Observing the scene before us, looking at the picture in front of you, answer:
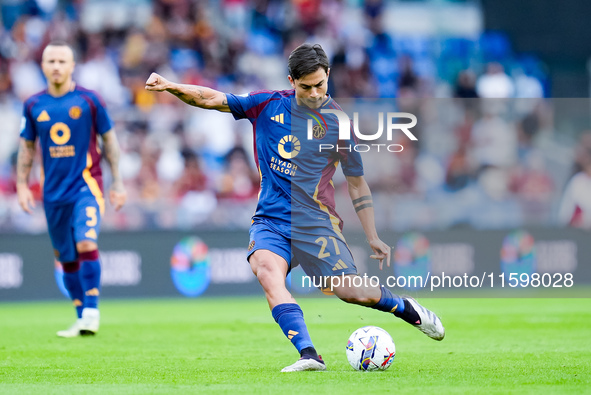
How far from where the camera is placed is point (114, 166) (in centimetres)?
873

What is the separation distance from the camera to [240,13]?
60.3 ft

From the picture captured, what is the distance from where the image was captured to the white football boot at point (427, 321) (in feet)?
21.2

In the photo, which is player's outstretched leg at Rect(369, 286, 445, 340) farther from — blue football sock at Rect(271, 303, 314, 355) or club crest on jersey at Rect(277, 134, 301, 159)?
club crest on jersey at Rect(277, 134, 301, 159)

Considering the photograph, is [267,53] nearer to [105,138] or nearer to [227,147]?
[227,147]

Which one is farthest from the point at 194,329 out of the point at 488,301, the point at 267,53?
the point at 267,53

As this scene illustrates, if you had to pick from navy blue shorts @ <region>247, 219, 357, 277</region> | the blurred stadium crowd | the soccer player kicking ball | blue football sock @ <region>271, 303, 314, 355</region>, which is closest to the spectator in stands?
the blurred stadium crowd

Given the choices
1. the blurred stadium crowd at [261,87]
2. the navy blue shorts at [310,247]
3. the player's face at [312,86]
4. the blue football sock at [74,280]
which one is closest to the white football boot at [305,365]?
the navy blue shorts at [310,247]

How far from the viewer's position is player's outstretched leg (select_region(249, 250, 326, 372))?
225 inches

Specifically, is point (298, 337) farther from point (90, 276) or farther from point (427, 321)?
point (90, 276)

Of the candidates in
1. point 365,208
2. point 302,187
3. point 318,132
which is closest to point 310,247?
point 302,187

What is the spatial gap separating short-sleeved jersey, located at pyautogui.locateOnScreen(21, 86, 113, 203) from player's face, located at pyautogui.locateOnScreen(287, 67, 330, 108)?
3.22 metres

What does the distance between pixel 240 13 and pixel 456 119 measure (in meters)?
6.18

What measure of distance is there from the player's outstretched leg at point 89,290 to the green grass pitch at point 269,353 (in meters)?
0.19

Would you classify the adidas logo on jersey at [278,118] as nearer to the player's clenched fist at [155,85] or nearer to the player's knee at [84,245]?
the player's clenched fist at [155,85]
